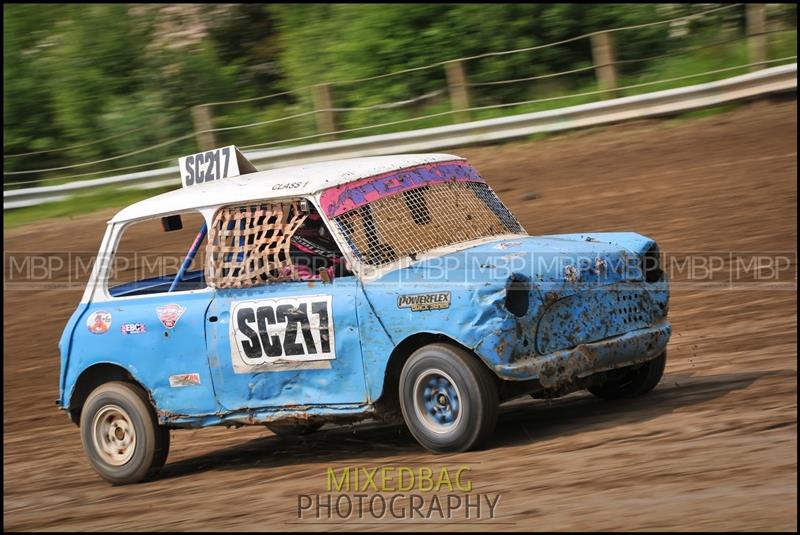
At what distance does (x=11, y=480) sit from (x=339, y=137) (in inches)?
391

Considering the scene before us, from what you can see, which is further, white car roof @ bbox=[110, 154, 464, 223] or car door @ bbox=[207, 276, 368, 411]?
white car roof @ bbox=[110, 154, 464, 223]

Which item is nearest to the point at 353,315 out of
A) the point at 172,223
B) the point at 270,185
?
the point at 270,185

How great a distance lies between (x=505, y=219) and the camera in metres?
7.00

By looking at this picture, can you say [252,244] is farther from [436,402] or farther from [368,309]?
[436,402]

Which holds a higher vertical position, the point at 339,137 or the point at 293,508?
the point at 339,137

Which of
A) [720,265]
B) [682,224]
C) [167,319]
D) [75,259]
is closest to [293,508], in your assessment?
[167,319]

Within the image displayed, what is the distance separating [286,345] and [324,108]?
34.9ft

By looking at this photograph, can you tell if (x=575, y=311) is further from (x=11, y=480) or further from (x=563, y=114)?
(x=563, y=114)

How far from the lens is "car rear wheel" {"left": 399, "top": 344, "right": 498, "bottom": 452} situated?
557cm

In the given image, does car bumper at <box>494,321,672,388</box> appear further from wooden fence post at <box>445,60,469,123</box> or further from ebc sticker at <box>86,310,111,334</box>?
wooden fence post at <box>445,60,469,123</box>

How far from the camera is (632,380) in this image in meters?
6.75

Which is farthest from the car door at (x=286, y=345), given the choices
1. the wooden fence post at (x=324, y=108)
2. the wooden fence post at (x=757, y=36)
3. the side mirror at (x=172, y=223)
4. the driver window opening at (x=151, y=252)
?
the wooden fence post at (x=324, y=108)

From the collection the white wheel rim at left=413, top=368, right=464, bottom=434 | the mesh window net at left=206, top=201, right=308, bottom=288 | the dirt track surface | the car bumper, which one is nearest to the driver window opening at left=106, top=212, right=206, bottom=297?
the dirt track surface

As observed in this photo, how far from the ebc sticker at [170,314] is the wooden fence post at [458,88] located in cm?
945
